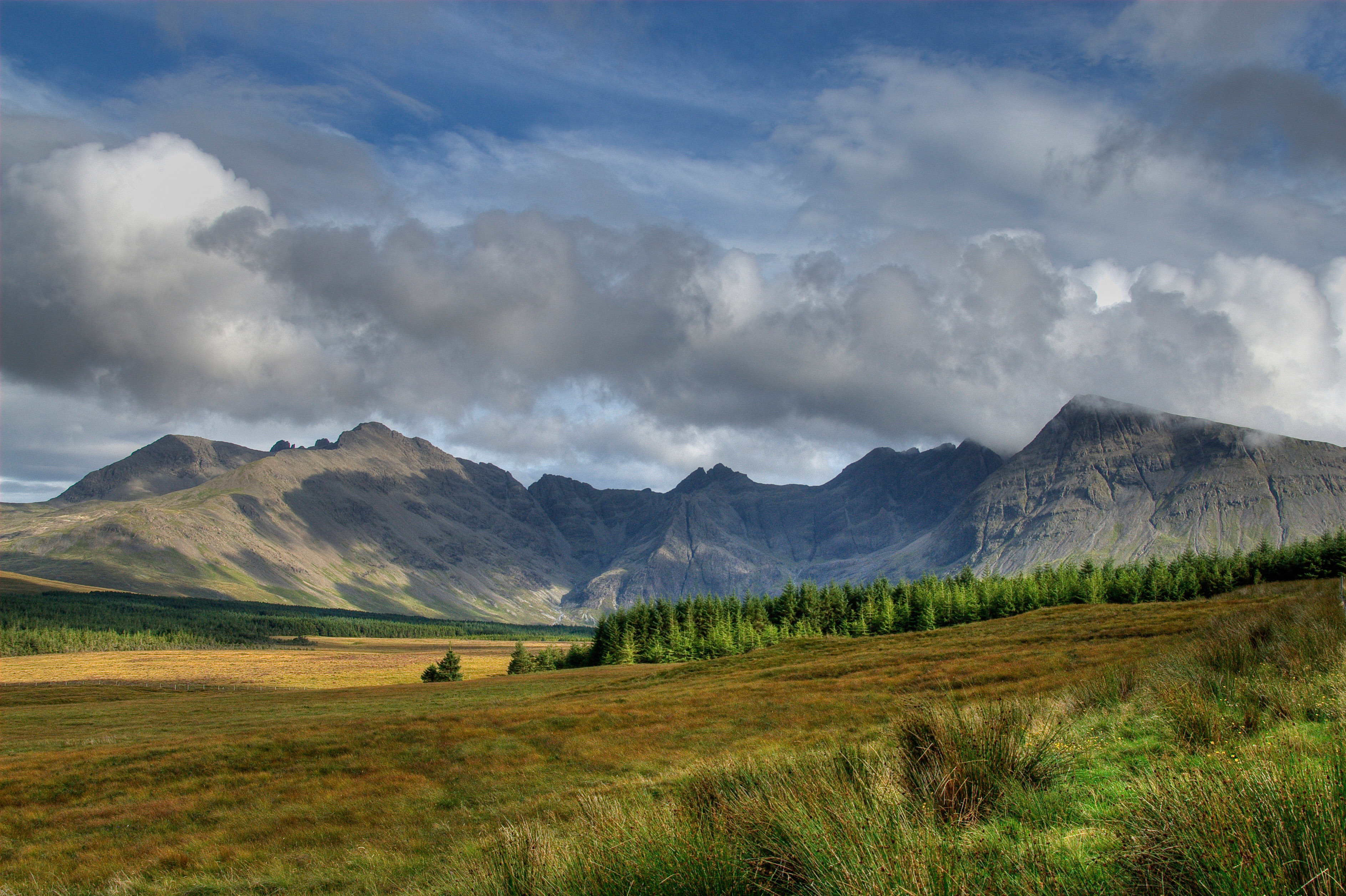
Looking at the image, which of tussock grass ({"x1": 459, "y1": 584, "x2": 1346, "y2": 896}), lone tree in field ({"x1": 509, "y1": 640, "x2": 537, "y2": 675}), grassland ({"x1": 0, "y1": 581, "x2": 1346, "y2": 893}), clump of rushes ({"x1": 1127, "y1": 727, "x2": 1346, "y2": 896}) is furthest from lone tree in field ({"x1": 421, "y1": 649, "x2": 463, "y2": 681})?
clump of rushes ({"x1": 1127, "y1": 727, "x2": 1346, "y2": 896})

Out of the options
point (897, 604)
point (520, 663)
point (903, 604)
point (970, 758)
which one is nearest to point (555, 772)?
point (970, 758)

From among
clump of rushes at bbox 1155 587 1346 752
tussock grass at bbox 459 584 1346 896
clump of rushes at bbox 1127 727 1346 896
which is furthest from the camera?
clump of rushes at bbox 1155 587 1346 752

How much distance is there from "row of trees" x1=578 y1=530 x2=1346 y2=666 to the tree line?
179 mm

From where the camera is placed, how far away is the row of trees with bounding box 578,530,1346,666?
101812mm

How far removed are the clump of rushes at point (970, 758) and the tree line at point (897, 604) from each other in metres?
89.5

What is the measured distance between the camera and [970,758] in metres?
8.79

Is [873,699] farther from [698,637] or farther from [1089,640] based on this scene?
[698,637]

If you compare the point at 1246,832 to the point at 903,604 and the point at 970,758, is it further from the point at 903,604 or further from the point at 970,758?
the point at 903,604

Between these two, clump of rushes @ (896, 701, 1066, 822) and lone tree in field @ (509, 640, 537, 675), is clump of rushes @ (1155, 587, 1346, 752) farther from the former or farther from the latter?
lone tree in field @ (509, 640, 537, 675)

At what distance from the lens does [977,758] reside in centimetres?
868

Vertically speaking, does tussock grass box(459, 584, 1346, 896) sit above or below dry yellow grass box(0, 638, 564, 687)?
above

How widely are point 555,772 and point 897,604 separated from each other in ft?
311

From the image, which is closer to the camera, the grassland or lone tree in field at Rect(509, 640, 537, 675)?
the grassland

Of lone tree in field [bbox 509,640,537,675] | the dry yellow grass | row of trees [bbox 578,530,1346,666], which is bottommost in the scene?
the dry yellow grass
